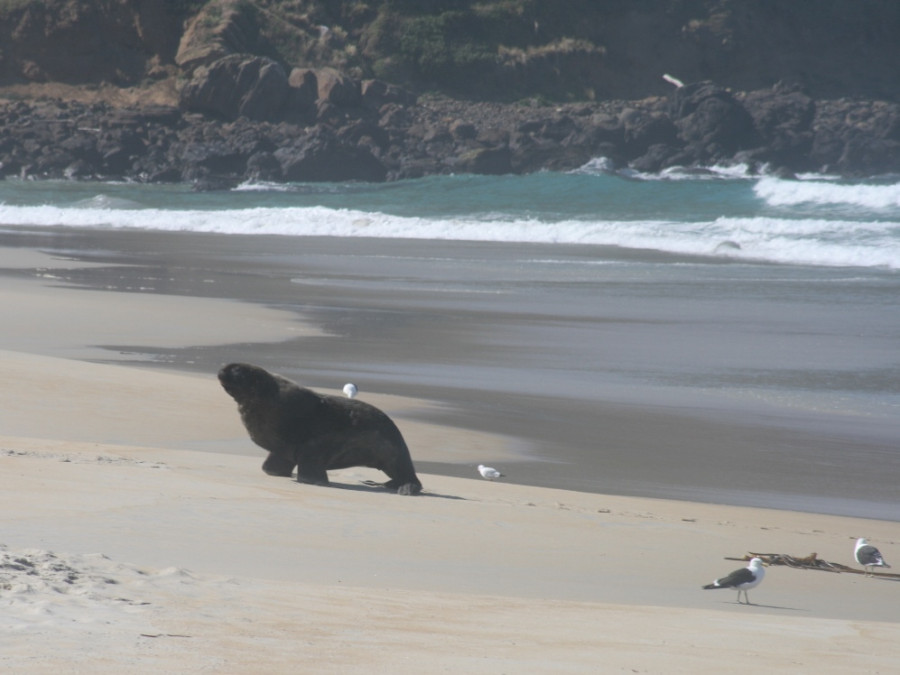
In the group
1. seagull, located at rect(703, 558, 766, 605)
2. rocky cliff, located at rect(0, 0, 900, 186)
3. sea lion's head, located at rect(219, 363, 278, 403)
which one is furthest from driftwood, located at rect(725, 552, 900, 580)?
rocky cliff, located at rect(0, 0, 900, 186)

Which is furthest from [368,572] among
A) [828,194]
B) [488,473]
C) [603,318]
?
[828,194]

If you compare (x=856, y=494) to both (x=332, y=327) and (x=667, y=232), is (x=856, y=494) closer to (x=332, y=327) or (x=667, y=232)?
(x=332, y=327)

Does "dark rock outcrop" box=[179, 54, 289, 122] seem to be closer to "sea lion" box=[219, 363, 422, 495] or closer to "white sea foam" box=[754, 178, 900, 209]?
"white sea foam" box=[754, 178, 900, 209]

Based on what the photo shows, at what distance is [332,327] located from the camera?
14891 mm

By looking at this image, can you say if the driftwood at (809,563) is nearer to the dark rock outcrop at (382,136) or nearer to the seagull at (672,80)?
the dark rock outcrop at (382,136)

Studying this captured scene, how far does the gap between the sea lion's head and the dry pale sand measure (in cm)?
48

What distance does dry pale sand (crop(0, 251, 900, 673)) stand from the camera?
3721 mm

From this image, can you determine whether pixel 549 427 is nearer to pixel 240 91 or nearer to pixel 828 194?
pixel 828 194

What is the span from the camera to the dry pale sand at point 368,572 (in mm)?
3721

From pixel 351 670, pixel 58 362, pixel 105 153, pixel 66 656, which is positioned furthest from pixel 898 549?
pixel 105 153

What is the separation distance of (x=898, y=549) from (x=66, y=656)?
490 cm

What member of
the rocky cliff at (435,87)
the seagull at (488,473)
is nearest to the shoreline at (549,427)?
the seagull at (488,473)

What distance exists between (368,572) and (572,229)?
27101 millimetres

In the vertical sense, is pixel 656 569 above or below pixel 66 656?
below
